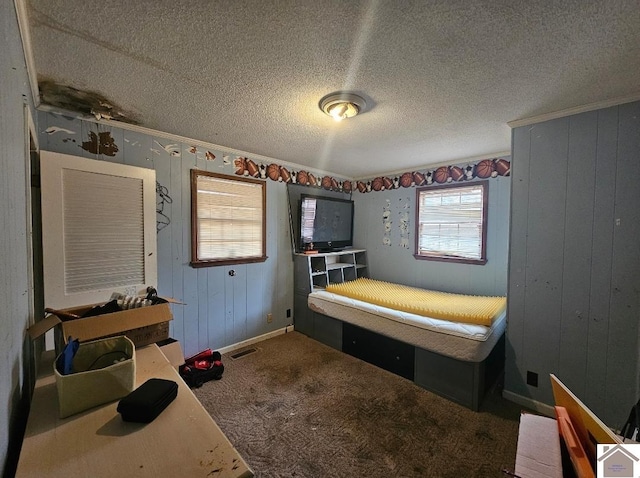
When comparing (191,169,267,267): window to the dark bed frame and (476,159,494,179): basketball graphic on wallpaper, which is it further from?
(476,159,494,179): basketball graphic on wallpaper

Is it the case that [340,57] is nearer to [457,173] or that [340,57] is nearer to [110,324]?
[110,324]

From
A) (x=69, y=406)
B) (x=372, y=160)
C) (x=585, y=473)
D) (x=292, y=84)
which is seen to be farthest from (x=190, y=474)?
(x=372, y=160)

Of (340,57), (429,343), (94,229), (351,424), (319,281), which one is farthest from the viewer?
(319,281)

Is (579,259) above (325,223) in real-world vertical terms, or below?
below

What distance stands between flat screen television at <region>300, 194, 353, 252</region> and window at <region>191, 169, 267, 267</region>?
0.58 meters

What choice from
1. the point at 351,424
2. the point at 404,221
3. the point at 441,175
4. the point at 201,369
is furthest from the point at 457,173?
the point at 201,369

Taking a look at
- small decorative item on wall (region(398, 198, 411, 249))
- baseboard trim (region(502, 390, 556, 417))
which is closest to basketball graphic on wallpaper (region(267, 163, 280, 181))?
small decorative item on wall (region(398, 198, 411, 249))

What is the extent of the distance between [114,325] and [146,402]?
74 centimetres

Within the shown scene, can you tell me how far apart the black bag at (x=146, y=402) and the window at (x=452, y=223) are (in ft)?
11.1

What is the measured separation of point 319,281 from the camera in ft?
12.7

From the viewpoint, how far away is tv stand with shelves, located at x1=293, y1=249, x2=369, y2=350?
130 inches

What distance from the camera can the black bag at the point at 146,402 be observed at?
890 mm

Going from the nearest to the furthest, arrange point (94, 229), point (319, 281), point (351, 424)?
point (351, 424), point (94, 229), point (319, 281)

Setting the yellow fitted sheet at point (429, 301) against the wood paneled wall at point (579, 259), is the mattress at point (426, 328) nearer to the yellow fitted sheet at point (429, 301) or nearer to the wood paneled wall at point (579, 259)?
the yellow fitted sheet at point (429, 301)
